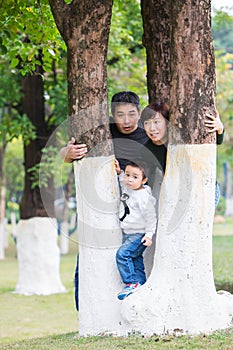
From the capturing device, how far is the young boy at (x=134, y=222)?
645cm

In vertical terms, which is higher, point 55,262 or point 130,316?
point 130,316

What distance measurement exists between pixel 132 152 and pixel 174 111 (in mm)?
664

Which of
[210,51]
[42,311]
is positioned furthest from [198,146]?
[42,311]

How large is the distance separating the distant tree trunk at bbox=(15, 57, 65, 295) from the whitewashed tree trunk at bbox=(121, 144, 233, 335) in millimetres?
9179

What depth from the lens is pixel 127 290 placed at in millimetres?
6512

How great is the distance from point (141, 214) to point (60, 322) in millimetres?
6450

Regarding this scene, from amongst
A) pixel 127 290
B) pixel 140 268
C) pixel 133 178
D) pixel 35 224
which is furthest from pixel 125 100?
pixel 35 224

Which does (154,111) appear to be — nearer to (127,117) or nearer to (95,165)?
(127,117)

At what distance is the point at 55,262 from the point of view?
16109 millimetres

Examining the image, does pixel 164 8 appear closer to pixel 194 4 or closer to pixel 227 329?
pixel 194 4


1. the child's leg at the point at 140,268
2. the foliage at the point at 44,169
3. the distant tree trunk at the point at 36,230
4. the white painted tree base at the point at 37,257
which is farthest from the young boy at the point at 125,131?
the white painted tree base at the point at 37,257

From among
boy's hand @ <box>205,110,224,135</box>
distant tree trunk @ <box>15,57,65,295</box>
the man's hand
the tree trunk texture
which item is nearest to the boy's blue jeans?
the man's hand

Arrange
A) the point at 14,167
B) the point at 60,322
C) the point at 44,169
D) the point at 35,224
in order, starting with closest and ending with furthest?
the point at 60,322 → the point at 35,224 → the point at 44,169 → the point at 14,167

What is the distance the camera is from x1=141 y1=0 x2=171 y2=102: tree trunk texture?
25.0 feet
